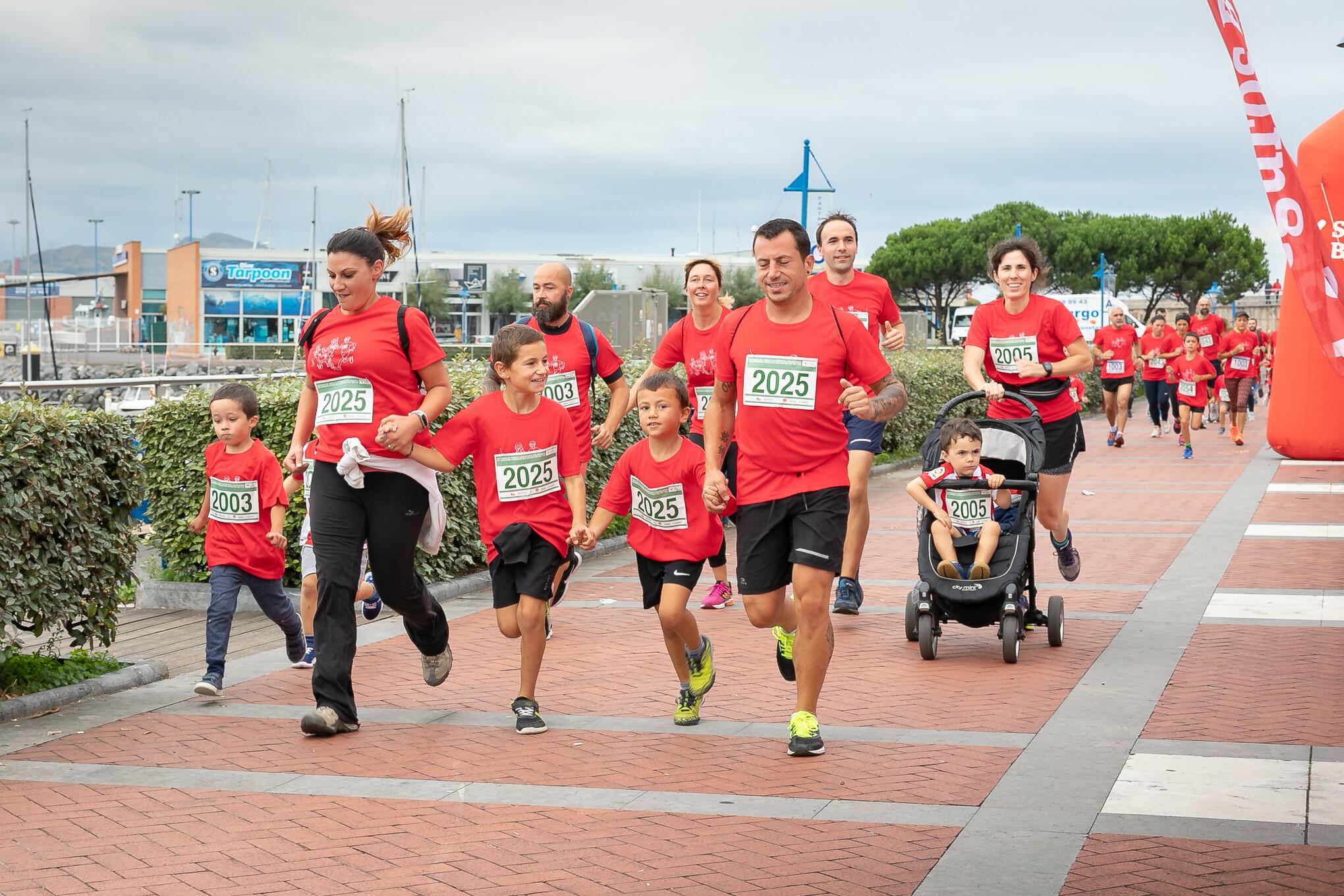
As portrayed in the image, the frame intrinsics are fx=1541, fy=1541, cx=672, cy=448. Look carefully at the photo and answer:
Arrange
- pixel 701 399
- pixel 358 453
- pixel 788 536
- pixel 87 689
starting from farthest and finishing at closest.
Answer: pixel 701 399 < pixel 87 689 < pixel 358 453 < pixel 788 536

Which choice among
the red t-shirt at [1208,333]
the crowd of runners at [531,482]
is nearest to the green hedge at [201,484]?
the crowd of runners at [531,482]

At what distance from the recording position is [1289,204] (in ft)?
12.5

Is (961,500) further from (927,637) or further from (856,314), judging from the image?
(856,314)

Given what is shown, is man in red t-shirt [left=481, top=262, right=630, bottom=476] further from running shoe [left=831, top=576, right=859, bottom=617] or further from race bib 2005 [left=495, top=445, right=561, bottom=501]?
race bib 2005 [left=495, top=445, right=561, bottom=501]

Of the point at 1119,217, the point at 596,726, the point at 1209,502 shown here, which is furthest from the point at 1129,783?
the point at 1119,217

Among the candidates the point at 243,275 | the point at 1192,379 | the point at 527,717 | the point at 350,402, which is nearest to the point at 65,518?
the point at 350,402

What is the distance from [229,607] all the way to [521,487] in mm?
1751

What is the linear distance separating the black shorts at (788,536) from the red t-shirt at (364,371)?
1535 mm

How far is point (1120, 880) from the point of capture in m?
4.53

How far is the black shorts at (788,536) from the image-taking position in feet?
19.9

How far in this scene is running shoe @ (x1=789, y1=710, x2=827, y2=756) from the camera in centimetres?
604

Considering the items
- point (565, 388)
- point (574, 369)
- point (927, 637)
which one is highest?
point (574, 369)

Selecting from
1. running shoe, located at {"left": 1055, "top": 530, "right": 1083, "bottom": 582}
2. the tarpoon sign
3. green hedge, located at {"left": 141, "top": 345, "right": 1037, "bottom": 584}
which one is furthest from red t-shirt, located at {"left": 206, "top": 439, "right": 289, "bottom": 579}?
the tarpoon sign

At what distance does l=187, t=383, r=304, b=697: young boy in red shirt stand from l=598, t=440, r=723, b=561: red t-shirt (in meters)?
1.81
